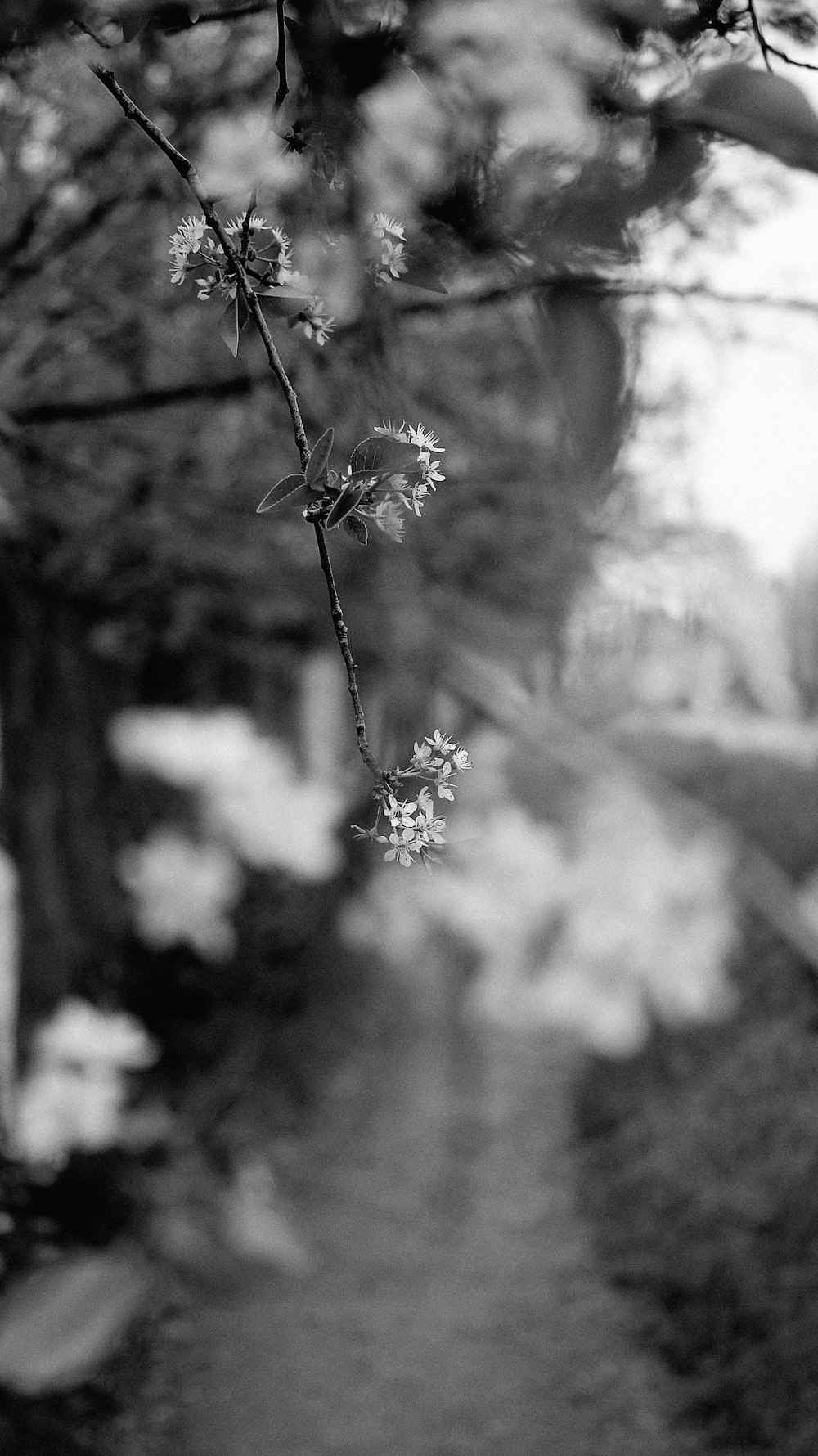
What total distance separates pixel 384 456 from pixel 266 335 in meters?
0.05

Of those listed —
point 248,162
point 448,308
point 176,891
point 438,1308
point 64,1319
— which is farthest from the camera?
point 176,891

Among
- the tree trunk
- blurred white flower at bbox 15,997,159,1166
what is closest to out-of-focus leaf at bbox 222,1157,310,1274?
blurred white flower at bbox 15,997,159,1166

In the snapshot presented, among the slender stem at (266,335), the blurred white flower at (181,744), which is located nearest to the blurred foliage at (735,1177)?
the blurred white flower at (181,744)

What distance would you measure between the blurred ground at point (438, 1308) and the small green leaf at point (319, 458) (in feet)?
3.98

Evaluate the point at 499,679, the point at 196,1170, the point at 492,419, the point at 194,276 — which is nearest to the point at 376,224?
the point at 194,276

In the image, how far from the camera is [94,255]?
1034 mm

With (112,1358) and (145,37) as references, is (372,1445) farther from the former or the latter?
(145,37)

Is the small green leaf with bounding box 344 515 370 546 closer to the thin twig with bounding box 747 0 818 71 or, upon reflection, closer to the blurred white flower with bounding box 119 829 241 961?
the thin twig with bounding box 747 0 818 71

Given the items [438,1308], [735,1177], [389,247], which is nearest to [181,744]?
[438,1308]

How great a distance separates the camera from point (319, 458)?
328 mm

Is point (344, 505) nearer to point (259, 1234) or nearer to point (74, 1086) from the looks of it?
point (74, 1086)

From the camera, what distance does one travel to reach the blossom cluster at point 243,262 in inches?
13.4

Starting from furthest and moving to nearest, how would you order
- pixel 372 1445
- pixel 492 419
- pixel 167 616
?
pixel 167 616 → pixel 492 419 → pixel 372 1445

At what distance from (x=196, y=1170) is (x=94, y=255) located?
130 centimetres
